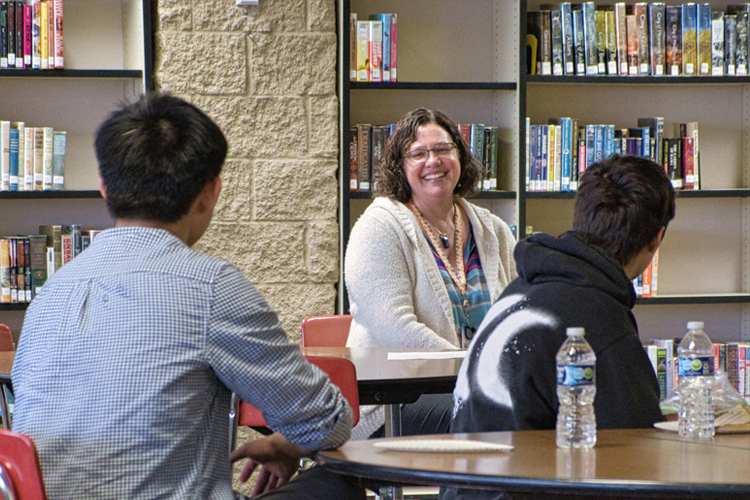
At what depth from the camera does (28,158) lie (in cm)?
366

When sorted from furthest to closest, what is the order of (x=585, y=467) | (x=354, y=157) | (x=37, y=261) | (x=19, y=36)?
(x=354, y=157), (x=37, y=261), (x=19, y=36), (x=585, y=467)

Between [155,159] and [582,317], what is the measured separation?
750 millimetres

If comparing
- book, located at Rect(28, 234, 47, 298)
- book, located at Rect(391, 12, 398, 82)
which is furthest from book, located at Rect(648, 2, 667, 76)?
book, located at Rect(28, 234, 47, 298)

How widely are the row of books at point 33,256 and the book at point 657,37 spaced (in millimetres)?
2522

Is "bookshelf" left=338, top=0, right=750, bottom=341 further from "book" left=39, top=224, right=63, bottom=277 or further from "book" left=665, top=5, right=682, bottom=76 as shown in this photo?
"book" left=39, top=224, right=63, bottom=277

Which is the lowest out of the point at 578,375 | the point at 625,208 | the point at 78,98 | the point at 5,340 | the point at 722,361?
the point at 722,361

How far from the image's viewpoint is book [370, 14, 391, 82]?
376cm

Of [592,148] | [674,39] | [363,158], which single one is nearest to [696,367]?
[363,158]

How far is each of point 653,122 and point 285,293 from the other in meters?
1.81

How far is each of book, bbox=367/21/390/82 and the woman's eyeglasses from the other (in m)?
0.73

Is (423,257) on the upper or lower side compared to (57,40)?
lower

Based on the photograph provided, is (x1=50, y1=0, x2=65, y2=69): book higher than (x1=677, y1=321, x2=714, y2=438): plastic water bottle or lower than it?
higher

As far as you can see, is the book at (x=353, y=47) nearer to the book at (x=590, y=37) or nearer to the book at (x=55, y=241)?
the book at (x=590, y=37)

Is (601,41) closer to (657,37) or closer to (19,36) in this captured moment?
(657,37)
